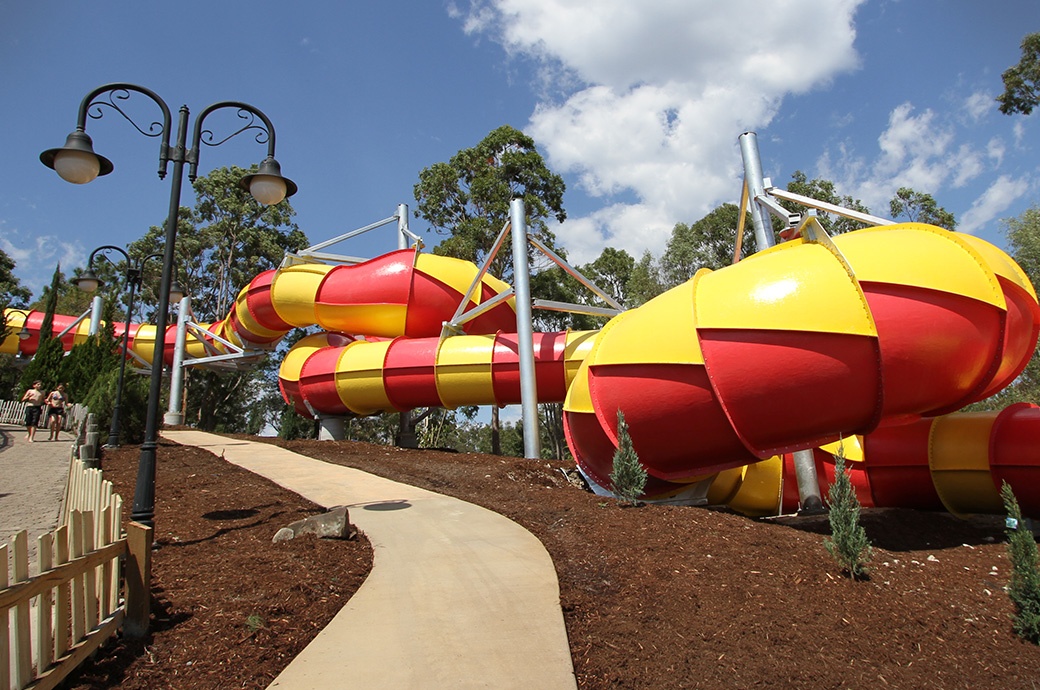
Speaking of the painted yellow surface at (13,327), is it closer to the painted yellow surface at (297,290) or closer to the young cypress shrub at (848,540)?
the painted yellow surface at (297,290)

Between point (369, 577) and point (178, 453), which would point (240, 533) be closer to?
point (369, 577)

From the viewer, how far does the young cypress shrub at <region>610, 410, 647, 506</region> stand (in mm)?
7188

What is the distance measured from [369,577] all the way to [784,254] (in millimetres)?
5654

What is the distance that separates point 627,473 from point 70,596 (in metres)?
5.34

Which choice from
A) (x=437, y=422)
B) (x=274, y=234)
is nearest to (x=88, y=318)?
(x=274, y=234)

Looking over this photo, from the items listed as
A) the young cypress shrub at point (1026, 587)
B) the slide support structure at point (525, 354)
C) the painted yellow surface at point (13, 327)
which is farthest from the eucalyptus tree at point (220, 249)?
the young cypress shrub at point (1026, 587)

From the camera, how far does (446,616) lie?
4.18 meters

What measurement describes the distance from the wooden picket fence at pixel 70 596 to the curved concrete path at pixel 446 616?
40.0 inches

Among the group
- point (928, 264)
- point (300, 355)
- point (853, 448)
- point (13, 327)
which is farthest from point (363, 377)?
point (13, 327)

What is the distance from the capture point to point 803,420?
680cm

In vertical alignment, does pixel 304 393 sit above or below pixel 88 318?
below

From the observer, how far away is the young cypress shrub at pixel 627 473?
719cm

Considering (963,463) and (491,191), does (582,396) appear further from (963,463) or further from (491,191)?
(491,191)

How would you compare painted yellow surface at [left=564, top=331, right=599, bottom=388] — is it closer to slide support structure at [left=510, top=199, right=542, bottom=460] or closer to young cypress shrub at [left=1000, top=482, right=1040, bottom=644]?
slide support structure at [left=510, top=199, right=542, bottom=460]
